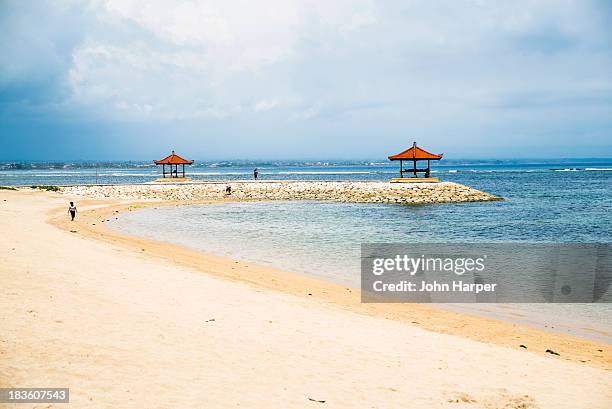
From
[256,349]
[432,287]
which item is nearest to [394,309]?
[432,287]

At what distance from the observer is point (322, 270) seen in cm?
1484

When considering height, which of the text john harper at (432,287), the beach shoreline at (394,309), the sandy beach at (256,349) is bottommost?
the text john harper at (432,287)

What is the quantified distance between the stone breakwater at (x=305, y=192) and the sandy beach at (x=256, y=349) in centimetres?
3117

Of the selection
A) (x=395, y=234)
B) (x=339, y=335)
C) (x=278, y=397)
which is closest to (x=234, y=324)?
(x=339, y=335)

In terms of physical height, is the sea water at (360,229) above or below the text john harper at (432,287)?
above

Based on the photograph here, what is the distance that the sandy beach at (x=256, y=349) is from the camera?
5.89m

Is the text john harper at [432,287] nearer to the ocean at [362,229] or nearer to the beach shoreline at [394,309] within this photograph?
the ocean at [362,229]

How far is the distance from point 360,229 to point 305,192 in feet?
71.2

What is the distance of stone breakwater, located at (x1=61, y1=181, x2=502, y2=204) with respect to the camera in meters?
42.0

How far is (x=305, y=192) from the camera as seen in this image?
4553 cm

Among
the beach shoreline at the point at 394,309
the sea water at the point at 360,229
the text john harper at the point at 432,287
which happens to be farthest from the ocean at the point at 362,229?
the text john harper at the point at 432,287

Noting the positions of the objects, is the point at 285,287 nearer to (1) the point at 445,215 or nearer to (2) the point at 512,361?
(2) the point at 512,361

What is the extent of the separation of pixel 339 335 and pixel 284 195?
37.0 m

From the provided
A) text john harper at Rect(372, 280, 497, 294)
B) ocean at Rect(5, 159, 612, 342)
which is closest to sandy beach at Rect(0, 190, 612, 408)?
text john harper at Rect(372, 280, 497, 294)
